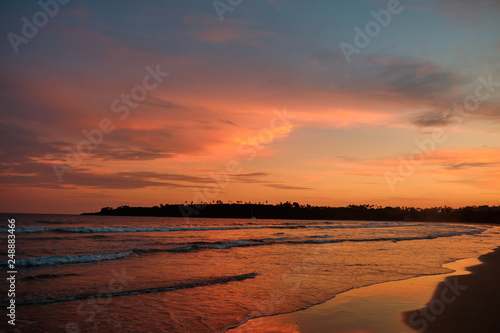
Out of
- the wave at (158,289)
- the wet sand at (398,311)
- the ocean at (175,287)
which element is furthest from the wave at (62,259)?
the wet sand at (398,311)

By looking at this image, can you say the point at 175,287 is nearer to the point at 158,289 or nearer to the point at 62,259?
the point at 158,289

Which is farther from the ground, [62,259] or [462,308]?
[462,308]

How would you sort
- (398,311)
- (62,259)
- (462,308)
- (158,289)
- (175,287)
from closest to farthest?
(398,311), (462,308), (158,289), (175,287), (62,259)

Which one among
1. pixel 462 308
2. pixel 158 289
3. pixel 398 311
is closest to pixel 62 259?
pixel 158 289

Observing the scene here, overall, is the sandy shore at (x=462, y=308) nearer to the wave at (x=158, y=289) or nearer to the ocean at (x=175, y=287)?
the ocean at (x=175, y=287)

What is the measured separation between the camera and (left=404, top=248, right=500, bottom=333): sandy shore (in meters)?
8.25

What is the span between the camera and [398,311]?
971 cm

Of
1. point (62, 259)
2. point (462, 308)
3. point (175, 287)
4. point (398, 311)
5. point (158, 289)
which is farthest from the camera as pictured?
point (62, 259)

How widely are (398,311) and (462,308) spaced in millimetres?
1899

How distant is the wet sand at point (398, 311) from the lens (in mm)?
8234

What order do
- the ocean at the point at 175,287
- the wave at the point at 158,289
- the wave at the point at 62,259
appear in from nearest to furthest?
the ocean at the point at 175,287 < the wave at the point at 158,289 < the wave at the point at 62,259

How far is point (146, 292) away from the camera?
11969 millimetres

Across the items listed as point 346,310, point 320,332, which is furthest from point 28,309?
point 346,310

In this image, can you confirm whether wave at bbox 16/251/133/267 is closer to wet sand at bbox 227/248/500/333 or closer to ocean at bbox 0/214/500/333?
ocean at bbox 0/214/500/333
